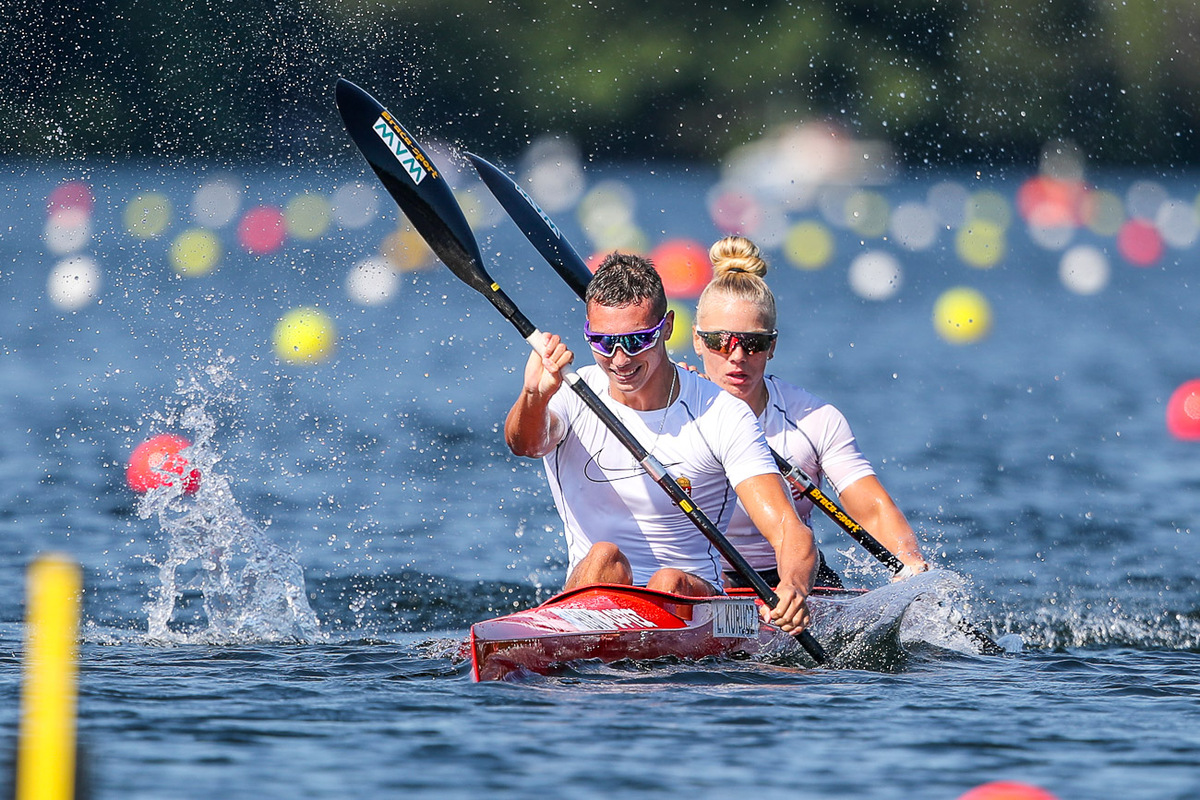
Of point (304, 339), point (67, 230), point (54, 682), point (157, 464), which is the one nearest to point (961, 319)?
point (304, 339)

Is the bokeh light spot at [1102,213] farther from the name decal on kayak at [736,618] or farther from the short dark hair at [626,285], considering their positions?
the short dark hair at [626,285]

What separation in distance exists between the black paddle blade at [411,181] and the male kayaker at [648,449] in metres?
1.04

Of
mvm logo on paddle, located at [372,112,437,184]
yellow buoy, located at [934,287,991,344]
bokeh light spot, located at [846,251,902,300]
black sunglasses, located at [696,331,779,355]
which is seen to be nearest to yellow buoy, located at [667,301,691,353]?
yellow buoy, located at [934,287,991,344]

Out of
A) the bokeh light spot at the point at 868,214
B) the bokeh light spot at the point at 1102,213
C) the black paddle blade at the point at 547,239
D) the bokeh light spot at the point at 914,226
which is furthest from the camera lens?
the bokeh light spot at the point at 868,214

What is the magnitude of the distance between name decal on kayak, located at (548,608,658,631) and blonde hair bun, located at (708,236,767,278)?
5.58ft

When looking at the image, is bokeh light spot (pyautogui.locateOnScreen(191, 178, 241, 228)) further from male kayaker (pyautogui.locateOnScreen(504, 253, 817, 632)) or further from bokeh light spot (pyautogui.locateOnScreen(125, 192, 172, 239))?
male kayaker (pyautogui.locateOnScreen(504, 253, 817, 632))

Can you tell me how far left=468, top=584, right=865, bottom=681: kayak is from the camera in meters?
5.55

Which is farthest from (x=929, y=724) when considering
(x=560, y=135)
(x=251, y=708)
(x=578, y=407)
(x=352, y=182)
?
(x=560, y=135)

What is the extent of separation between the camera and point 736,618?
19.7 ft

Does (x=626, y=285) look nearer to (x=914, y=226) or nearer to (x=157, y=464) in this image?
(x=157, y=464)

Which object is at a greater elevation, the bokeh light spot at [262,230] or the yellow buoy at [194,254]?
the bokeh light spot at [262,230]

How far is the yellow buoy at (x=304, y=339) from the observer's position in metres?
16.0

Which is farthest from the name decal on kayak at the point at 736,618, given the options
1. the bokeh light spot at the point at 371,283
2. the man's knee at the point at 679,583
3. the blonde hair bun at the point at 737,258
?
the bokeh light spot at the point at 371,283

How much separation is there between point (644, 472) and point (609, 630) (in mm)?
633
